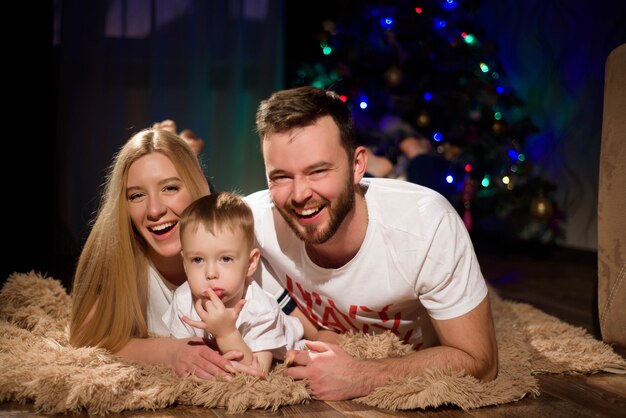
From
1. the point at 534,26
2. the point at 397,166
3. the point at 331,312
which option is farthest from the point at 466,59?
the point at 331,312

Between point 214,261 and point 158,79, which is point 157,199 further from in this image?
point 158,79

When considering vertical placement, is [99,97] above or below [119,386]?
above

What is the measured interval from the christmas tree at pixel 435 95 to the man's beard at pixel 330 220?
2.47m

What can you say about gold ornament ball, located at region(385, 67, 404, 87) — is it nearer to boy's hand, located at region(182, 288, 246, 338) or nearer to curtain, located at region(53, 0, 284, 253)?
curtain, located at region(53, 0, 284, 253)

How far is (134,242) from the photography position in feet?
7.54

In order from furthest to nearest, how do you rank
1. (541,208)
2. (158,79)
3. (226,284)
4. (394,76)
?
(158,79), (541,208), (394,76), (226,284)

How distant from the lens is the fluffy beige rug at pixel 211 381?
5.75 feet

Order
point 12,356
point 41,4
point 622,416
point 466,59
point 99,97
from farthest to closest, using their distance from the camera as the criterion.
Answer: point 99,97, point 466,59, point 41,4, point 12,356, point 622,416

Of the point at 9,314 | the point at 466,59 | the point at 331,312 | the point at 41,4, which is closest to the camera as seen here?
the point at 331,312

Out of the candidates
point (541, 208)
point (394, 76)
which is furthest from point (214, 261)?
point (541, 208)

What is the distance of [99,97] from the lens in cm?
505

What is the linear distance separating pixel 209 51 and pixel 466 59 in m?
1.88

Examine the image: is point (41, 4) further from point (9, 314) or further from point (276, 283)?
point (276, 283)

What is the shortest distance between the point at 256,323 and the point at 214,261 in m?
0.20
